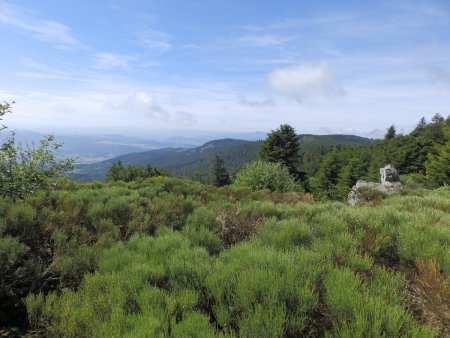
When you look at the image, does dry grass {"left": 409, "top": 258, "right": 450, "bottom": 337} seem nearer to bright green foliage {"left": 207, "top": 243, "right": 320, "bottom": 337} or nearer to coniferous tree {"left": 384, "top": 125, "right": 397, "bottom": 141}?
bright green foliage {"left": 207, "top": 243, "right": 320, "bottom": 337}

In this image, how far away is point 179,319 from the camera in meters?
2.66

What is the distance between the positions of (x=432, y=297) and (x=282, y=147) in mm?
45410

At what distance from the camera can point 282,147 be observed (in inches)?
1869

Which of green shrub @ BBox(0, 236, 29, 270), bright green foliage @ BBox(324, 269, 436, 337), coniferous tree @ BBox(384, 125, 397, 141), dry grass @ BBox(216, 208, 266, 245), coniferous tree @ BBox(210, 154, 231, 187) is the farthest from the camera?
coniferous tree @ BBox(384, 125, 397, 141)

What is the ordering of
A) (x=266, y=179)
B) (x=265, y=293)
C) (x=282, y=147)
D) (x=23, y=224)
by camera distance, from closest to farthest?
(x=265, y=293), (x=23, y=224), (x=266, y=179), (x=282, y=147)

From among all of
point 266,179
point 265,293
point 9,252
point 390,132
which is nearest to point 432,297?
point 265,293

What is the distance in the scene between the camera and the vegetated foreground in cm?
242

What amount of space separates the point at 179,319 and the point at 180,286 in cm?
45

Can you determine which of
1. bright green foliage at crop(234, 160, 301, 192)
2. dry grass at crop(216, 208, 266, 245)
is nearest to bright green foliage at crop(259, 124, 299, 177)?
bright green foliage at crop(234, 160, 301, 192)

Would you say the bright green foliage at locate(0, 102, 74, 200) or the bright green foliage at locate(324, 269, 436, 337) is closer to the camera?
the bright green foliage at locate(324, 269, 436, 337)

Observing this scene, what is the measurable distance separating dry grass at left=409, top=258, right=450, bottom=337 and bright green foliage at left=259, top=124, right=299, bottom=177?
43.8 meters

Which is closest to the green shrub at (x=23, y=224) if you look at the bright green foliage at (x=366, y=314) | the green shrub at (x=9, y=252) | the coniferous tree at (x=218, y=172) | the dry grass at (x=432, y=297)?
the green shrub at (x=9, y=252)

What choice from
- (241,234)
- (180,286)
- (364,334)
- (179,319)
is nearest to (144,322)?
(179,319)

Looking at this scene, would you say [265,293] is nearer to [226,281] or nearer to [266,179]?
[226,281]
